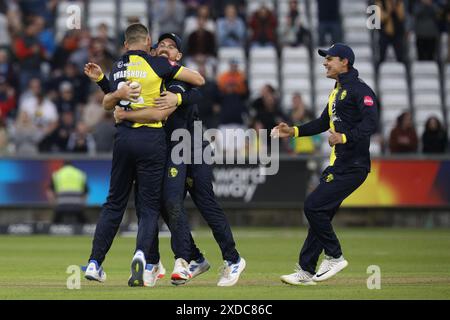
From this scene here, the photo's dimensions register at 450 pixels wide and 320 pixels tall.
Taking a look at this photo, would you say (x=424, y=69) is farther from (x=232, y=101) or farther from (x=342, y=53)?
(x=342, y=53)

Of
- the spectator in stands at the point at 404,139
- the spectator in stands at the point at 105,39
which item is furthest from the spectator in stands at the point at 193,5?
the spectator in stands at the point at 404,139

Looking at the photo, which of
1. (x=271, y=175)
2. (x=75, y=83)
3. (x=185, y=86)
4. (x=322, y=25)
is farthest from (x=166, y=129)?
(x=322, y=25)

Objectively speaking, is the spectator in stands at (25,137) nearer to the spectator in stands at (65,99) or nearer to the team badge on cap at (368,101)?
the spectator in stands at (65,99)

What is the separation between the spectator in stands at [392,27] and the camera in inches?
1096

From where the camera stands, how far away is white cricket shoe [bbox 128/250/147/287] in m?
12.0

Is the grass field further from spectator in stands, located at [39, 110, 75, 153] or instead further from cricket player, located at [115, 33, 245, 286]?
spectator in stands, located at [39, 110, 75, 153]

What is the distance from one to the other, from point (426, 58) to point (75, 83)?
27.0ft

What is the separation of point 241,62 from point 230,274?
1577 cm

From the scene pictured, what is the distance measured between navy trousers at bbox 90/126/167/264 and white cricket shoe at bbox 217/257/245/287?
0.82 metres

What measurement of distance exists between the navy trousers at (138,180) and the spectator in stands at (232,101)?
475 inches

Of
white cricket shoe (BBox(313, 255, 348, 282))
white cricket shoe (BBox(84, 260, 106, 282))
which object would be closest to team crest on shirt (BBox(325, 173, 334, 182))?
white cricket shoe (BBox(313, 255, 348, 282))

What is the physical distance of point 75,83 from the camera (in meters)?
26.4

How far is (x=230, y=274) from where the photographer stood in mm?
12586

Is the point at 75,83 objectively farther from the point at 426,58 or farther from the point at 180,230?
the point at 180,230
